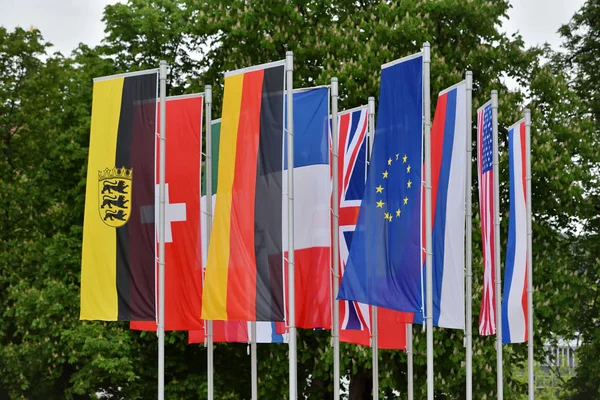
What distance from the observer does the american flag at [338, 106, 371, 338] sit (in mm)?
22312

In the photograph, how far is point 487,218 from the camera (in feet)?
72.9

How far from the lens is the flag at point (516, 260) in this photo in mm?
22984

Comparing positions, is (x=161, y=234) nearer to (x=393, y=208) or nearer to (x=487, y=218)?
(x=393, y=208)


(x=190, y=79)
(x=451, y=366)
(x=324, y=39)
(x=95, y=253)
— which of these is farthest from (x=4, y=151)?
(x=95, y=253)

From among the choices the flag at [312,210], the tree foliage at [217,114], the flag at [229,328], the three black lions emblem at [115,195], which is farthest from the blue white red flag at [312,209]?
the tree foliage at [217,114]

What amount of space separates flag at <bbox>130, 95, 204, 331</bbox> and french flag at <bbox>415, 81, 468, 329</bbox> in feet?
14.3

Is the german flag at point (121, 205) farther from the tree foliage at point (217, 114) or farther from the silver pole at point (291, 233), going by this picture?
the tree foliage at point (217, 114)

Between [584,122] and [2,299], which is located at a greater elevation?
[584,122]

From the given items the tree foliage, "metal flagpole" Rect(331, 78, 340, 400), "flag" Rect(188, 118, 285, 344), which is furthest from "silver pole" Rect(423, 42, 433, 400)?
the tree foliage

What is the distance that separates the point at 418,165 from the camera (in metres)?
18.7

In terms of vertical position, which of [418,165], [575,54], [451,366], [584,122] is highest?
[575,54]

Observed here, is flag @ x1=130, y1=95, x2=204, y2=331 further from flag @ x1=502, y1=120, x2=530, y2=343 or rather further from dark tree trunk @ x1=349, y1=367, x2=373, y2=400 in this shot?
dark tree trunk @ x1=349, y1=367, x2=373, y2=400

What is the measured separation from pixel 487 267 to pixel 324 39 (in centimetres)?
1241

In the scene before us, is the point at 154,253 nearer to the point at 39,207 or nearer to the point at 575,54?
the point at 39,207
